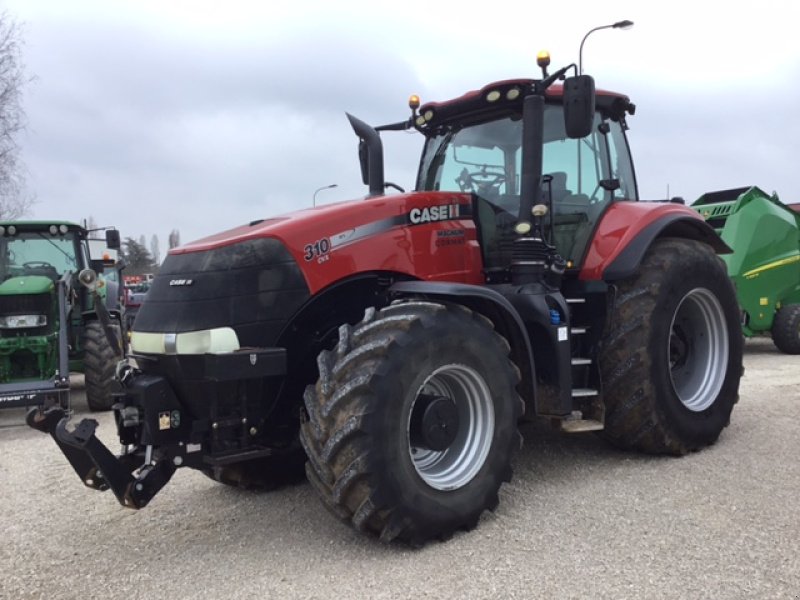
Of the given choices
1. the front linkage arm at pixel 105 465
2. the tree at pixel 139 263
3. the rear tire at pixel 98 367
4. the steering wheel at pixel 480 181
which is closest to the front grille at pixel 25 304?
the rear tire at pixel 98 367

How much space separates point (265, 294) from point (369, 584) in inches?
58.1

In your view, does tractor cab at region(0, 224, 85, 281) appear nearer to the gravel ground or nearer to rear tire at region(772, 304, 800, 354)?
the gravel ground

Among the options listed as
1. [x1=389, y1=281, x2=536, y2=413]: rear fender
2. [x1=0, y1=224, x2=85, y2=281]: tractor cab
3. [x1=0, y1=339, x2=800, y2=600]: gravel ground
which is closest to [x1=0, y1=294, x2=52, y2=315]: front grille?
[x1=0, y1=224, x2=85, y2=281]: tractor cab

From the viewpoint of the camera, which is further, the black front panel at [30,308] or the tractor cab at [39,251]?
the tractor cab at [39,251]

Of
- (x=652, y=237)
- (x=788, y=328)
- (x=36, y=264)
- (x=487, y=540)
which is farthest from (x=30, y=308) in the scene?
(x=788, y=328)

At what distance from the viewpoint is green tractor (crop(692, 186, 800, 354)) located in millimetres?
10758

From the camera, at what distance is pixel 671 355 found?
5371 millimetres

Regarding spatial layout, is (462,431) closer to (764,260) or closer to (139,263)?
(764,260)

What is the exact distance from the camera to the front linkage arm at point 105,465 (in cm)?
348

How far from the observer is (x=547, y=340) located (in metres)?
4.25

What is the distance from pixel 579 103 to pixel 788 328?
28.5ft

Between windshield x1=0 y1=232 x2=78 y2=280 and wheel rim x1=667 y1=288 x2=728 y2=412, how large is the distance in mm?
7526

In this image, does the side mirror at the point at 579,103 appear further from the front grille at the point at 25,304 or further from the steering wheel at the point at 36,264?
the steering wheel at the point at 36,264

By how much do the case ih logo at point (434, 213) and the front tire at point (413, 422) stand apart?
2.30 feet
